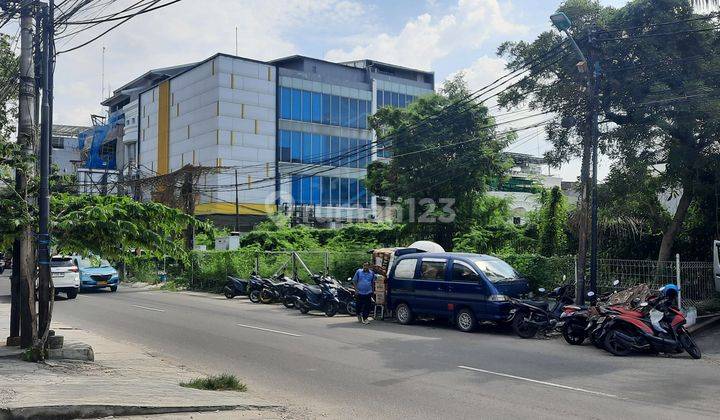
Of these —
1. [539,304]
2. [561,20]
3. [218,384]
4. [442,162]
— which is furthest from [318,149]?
[218,384]

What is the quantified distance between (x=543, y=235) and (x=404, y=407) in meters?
18.2

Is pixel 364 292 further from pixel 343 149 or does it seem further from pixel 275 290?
pixel 343 149

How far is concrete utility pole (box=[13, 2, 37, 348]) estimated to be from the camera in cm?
1091

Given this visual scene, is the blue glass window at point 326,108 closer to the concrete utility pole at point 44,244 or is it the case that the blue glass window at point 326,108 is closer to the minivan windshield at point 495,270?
the minivan windshield at point 495,270

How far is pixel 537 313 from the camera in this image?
569 inches

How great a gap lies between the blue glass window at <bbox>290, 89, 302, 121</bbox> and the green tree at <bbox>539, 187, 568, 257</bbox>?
118 feet

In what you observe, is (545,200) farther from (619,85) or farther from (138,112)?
(138,112)

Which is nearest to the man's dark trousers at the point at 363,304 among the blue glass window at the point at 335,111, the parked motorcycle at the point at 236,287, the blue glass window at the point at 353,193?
the parked motorcycle at the point at 236,287

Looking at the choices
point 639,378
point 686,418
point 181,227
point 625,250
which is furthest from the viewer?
point 625,250

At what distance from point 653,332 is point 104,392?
9384 millimetres

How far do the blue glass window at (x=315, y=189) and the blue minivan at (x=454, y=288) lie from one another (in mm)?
41557

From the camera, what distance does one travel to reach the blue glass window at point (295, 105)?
5731cm

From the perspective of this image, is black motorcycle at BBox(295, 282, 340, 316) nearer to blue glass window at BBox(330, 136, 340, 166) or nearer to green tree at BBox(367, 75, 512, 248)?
green tree at BBox(367, 75, 512, 248)

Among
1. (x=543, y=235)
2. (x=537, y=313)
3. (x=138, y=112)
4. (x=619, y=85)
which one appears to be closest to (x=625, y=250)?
(x=543, y=235)
